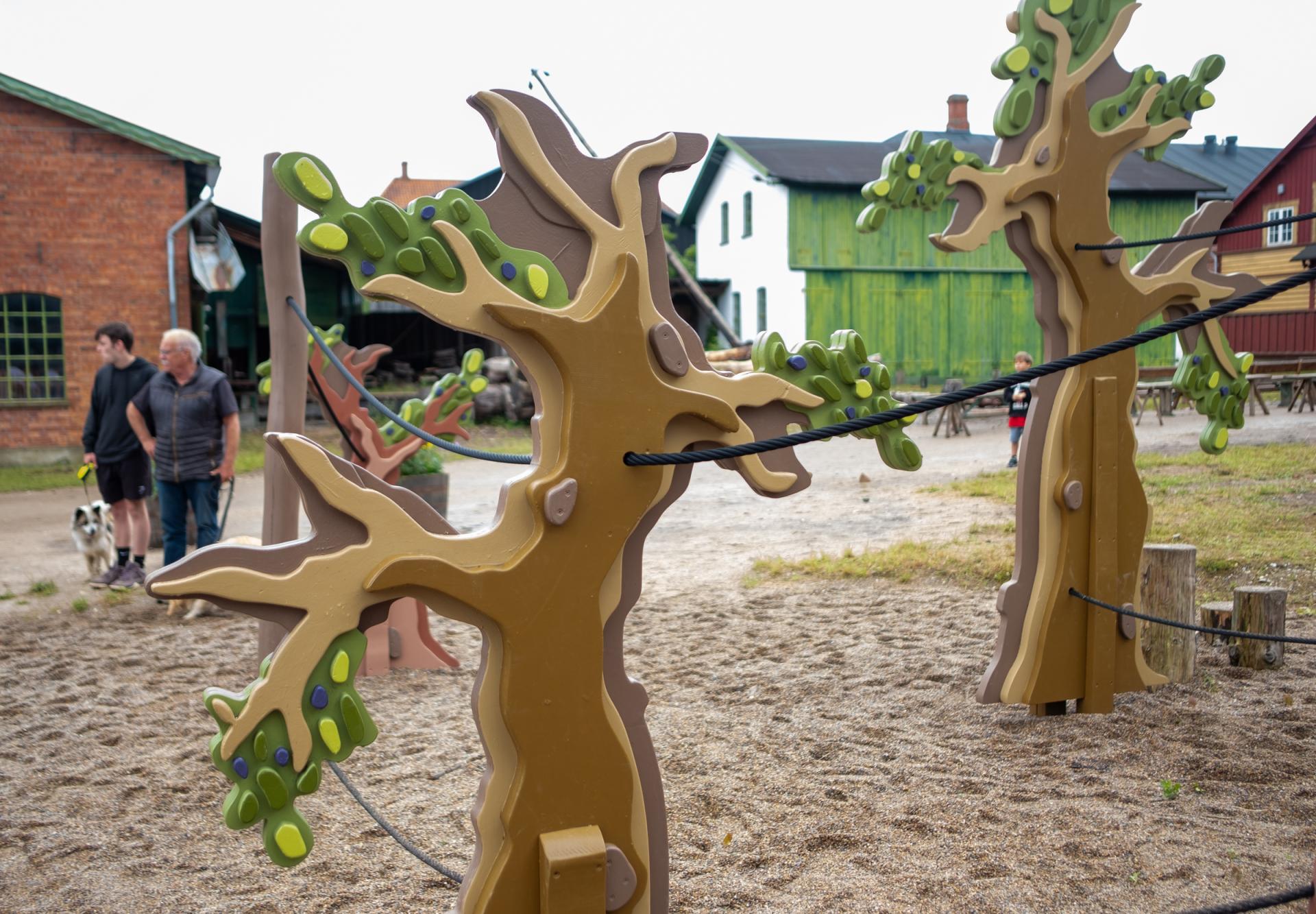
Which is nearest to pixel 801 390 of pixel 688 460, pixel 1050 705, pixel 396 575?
pixel 688 460

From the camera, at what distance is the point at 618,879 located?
230cm

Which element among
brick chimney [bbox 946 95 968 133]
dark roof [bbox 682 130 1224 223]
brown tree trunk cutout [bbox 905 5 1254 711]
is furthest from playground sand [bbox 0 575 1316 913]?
brick chimney [bbox 946 95 968 133]

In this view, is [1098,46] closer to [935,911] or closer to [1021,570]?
[1021,570]

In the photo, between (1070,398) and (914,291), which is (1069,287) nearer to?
(1070,398)

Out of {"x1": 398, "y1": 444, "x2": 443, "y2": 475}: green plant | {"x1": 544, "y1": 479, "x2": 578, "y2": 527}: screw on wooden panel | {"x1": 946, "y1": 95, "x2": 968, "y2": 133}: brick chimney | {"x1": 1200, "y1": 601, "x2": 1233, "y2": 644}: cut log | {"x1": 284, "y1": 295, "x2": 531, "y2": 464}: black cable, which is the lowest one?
{"x1": 1200, "y1": 601, "x2": 1233, "y2": 644}: cut log

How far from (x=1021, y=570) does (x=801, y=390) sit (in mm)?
2134

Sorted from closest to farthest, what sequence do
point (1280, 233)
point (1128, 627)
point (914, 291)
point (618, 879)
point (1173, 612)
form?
point (618, 879) < point (1128, 627) < point (1173, 612) < point (914, 291) < point (1280, 233)

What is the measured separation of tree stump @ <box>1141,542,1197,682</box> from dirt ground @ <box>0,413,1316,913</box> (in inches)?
4.8

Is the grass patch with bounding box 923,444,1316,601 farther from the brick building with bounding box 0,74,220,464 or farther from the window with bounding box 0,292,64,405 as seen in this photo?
the window with bounding box 0,292,64,405

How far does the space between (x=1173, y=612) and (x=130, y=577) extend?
262 inches

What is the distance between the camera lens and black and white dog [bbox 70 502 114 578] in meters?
7.54

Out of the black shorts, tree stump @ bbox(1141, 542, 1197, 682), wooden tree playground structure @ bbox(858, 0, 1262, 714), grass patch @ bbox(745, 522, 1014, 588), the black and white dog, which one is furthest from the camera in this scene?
the black and white dog

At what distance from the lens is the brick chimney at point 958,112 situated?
94.9 feet

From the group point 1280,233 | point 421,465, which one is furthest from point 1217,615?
point 1280,233
